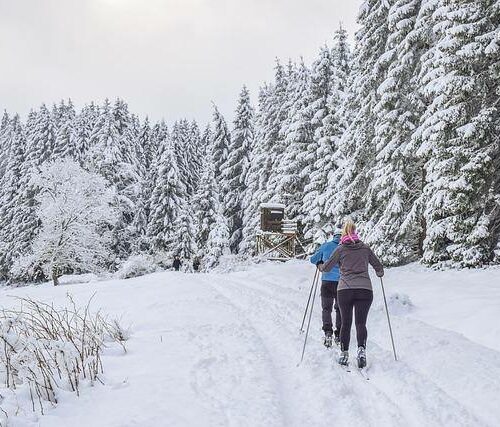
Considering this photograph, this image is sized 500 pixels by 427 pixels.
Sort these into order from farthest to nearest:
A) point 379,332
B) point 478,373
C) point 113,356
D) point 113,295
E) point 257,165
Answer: point 257,165 < point 113,295 < point 379,332 < point 113,356 < point 478,373

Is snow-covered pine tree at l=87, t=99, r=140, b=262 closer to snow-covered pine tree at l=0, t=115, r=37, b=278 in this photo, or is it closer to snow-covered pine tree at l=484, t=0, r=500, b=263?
snow-covered pine tree at l=0, t=115, r=37, b=278

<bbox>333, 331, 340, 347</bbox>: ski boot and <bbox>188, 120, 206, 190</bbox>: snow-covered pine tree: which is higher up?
<bbox>188, 120, 206, 190</bbox>: snow-covered pine tree

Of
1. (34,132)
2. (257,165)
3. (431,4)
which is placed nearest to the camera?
(431,4)

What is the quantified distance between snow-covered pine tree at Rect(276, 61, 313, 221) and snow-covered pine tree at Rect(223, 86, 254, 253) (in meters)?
10.7

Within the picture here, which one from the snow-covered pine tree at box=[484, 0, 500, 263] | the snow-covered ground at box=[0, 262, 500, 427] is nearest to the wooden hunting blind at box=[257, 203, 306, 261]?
the snow-covered pine tree at box=[484, 0, 500, 263]

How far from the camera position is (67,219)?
3594 centimetres

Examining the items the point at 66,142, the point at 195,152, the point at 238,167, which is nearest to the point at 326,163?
the point at 238,167

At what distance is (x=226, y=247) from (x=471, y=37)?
91.0 ft

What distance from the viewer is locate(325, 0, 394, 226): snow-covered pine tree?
64.1ft

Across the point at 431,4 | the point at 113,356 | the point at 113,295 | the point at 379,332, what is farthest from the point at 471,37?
the point at 113,295

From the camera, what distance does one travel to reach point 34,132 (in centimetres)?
5231

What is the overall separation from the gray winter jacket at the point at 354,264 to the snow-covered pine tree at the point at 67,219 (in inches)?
1234

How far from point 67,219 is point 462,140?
101ft

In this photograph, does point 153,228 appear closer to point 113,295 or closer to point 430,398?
point 113,295
